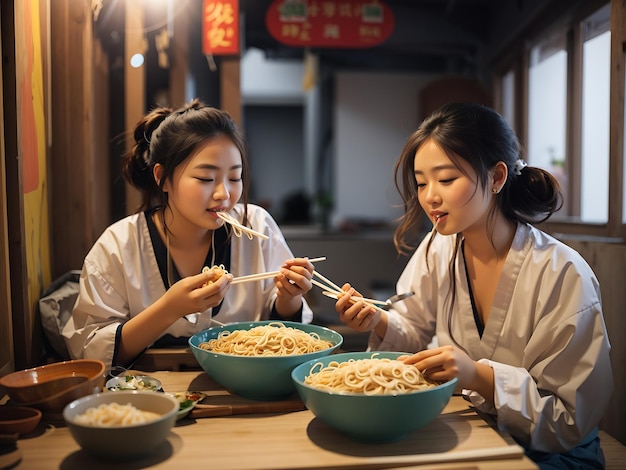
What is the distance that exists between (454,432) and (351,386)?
301 millimetres

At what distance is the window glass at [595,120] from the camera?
11.7ft

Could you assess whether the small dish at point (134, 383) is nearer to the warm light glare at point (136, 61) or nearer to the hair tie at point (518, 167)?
the hair tie at point (518, 167)

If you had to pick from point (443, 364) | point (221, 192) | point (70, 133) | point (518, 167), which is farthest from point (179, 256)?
point (518, 167)

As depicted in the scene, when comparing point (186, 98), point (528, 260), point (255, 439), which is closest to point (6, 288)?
point (255, 439)

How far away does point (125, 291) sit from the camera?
7.17 ft

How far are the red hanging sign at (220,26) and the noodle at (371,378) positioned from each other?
275 cm

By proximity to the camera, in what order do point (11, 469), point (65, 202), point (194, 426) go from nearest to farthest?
point (11, 469)
point (194, 426)
point (65, 202)

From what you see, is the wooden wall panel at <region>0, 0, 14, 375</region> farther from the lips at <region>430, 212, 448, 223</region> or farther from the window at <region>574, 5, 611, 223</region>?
Answer: the window at <region>574, 5, 611, 223</region>

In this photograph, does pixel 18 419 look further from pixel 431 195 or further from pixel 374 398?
pixel 431 195

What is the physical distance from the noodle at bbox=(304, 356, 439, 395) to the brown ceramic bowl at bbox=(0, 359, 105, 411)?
595 mm

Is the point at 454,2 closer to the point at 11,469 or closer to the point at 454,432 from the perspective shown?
the point at 454,432

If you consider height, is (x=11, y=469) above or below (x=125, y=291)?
below

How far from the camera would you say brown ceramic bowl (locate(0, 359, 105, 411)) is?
1.51 m

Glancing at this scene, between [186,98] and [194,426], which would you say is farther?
[186,98]
